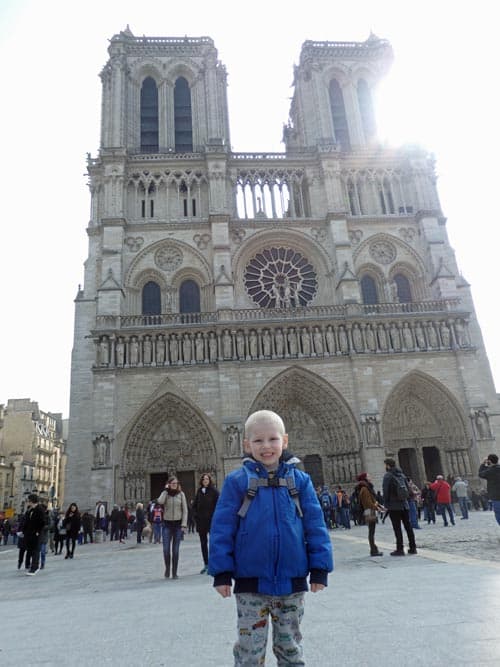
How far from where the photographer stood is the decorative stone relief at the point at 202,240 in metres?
24.5

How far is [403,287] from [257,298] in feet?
24.7

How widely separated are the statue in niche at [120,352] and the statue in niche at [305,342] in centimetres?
774

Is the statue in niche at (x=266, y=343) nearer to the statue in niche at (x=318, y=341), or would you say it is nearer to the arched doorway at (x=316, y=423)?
the arched doorway at (x=316, y=423)

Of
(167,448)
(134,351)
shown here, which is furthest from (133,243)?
(167,448)

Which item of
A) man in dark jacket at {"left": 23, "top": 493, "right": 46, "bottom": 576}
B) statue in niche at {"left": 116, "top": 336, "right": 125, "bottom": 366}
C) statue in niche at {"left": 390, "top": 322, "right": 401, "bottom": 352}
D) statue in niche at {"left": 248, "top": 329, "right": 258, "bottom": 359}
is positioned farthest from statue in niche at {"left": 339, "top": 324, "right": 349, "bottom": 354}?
man in dark jacket at {"left": 23, "top": 493, "right": 46, "bottom": 576}

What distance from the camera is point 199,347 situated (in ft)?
71.4

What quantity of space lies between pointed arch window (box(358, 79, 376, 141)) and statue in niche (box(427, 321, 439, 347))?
12.1m

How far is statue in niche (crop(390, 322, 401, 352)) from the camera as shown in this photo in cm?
2239

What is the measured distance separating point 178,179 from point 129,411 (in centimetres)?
1221

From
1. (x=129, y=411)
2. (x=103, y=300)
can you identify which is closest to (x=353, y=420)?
(x=129, y=411)

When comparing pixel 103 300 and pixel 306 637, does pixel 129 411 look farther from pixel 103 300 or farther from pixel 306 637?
pixel 306 637

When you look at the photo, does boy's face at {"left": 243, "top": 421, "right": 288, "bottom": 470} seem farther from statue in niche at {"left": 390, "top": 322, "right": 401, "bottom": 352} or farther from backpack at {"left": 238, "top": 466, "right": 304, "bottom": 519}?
statue in niche at {"left": 390, "top": 322, "right": 401, "bottom": 352}

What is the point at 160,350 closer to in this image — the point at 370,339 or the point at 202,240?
the point at 202,240

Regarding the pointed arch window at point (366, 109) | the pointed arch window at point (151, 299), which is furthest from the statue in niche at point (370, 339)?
the pointed arch window at point (366, 109)
